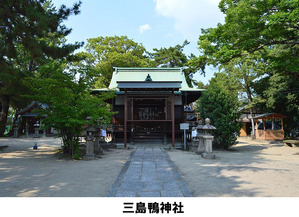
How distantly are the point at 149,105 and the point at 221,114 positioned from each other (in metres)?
7.00

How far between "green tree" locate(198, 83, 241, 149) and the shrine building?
1.88 metres

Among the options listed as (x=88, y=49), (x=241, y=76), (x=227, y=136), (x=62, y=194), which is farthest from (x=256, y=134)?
(x=88, y=49)

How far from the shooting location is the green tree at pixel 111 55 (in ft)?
85.3

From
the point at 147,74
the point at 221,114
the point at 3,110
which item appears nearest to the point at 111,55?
the point at 147,74

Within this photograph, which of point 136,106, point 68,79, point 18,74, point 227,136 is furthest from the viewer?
point 136,106

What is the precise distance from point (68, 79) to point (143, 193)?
21.2 feet

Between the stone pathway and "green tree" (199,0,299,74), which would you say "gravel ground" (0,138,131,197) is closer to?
the stone pathway

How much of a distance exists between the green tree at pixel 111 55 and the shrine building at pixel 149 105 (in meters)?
7.18

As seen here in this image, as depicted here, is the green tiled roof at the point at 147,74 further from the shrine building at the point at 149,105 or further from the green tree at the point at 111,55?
the green tree at the point at 111,55

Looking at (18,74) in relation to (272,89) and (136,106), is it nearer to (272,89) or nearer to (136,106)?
(136,106)

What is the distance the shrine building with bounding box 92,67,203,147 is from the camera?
13.4m

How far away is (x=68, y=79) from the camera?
8.60 m

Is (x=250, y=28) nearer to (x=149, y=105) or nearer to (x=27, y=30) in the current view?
(x=149, y=105)

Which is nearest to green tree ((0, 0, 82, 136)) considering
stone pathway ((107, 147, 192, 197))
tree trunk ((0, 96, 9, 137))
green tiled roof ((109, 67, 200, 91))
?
green tiled roof ((109, 67, 200, 91))
